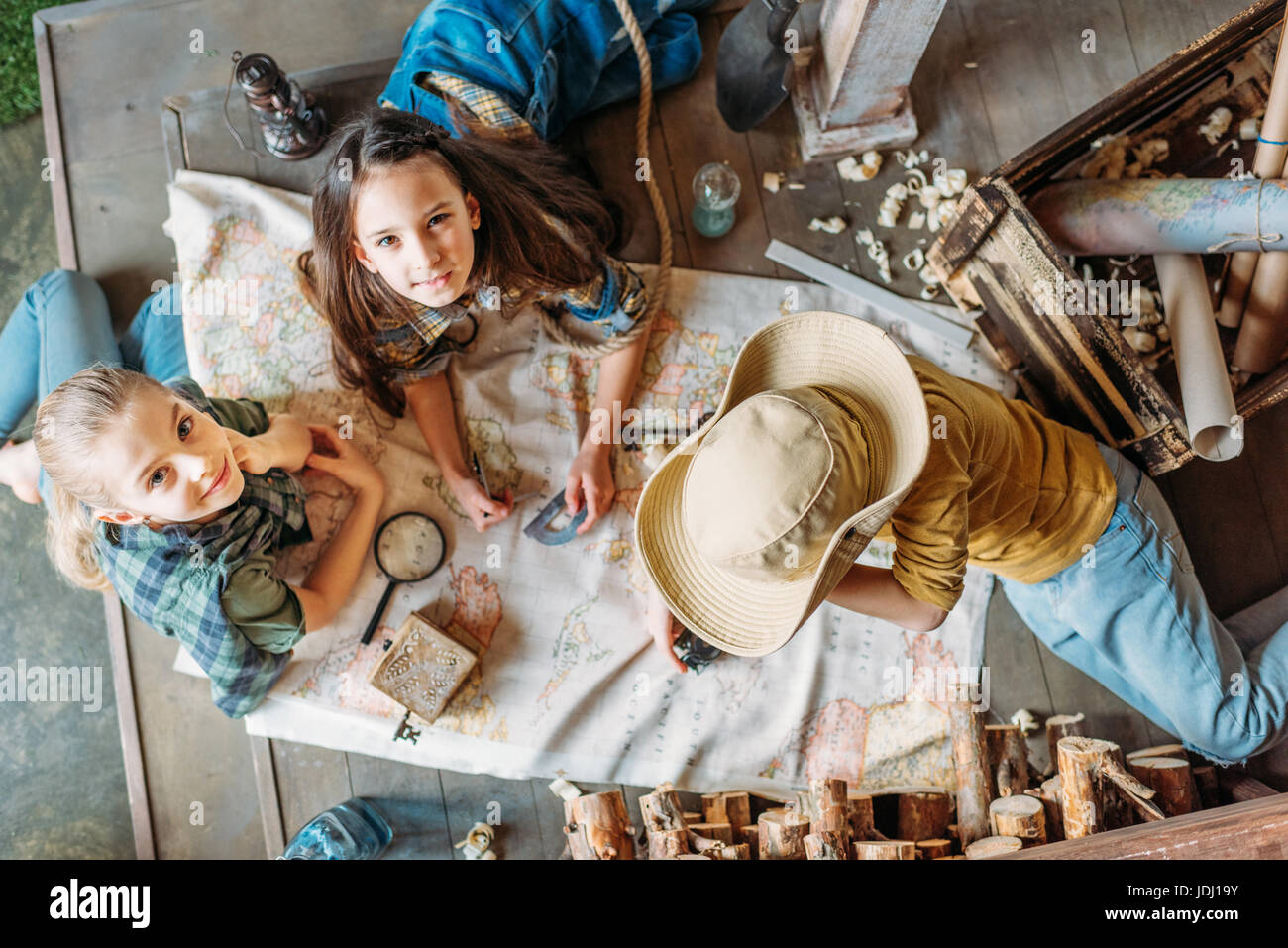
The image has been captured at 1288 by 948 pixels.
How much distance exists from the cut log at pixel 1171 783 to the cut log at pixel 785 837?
78 cm

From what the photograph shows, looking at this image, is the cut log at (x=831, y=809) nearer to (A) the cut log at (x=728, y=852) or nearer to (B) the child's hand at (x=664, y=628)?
(A) the cut log at (x=728, y=852)

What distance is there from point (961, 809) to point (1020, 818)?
6.7 inches

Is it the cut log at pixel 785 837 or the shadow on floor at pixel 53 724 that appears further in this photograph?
the shadow on floor at pixel 53 724

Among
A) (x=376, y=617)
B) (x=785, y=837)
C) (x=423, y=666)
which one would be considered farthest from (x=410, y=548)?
(x=785, y=837)

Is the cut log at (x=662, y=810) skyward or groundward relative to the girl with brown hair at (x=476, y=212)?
groundward

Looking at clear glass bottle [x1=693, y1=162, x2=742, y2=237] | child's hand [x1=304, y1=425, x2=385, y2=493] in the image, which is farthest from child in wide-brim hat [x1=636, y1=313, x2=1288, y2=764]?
clear glass bottle [x1=693, y1=162, x2=742, y2=237]

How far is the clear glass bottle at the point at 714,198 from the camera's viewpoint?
221 cm

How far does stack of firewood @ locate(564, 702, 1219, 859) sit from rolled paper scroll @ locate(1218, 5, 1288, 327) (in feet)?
3.40

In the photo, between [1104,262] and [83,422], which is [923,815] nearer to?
[1104,262]

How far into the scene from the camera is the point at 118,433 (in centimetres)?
153

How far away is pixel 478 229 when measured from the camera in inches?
64.9

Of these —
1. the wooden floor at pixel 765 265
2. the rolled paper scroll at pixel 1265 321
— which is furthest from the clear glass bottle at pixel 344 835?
the rolled paper scroll at pixel 1265 321

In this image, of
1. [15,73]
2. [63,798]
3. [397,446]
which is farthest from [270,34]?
[63,798]
